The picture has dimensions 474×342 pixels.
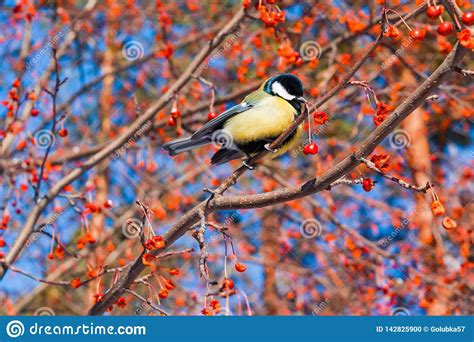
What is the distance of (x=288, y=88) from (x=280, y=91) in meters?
0.04

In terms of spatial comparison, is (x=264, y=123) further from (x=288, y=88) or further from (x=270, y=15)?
(x=270, y=15)

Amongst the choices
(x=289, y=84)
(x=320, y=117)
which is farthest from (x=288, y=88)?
(x=320, y=117)

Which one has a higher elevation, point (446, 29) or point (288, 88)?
point (288, 88)

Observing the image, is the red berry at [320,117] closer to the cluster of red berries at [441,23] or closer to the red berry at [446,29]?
the cluster of red berries at [441,23]

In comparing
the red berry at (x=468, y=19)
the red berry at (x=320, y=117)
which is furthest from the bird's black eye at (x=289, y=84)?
the red berry at (x=468, y=19)

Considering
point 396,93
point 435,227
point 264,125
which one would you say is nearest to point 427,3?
point 264,125

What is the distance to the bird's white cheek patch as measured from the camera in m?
3.30

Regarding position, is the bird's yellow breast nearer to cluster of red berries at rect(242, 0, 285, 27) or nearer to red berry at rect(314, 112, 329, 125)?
cluster of red berries at rect(242, 0, 285, 27)

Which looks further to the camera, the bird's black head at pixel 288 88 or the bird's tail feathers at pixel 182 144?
the bird's black head at pixel 288 88

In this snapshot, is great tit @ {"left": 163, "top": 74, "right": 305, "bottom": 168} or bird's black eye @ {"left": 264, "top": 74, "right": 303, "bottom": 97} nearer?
great tit @ {"left": 163, "top": 74, "right": 305, "bottom": 168}

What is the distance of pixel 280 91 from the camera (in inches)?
132

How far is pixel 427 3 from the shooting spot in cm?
222

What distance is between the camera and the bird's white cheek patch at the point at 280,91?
3.30m

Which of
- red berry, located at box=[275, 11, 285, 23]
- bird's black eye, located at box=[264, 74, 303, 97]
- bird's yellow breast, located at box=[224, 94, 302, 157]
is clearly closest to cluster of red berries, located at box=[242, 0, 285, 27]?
red berry, located at box=[275, 11, 285, 23]
